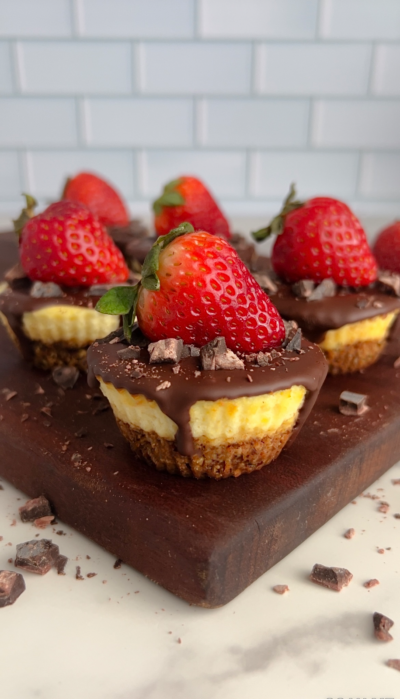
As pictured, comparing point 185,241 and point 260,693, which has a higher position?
point 185,241

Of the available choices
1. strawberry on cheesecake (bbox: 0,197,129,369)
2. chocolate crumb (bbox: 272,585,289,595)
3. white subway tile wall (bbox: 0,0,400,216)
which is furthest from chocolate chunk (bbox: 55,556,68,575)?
white subway tile wall (bbox: 0,0,400,216)

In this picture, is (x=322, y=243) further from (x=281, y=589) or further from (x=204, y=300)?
(x=281, y=589)

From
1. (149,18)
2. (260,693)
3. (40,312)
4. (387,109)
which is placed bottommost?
(260,693)

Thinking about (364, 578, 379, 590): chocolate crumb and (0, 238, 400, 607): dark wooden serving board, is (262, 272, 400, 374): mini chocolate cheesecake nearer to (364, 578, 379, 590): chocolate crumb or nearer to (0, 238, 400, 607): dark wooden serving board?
(0, 238, 400, 607): dark wooden serving board

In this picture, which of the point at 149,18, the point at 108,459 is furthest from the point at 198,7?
the point at 108,459

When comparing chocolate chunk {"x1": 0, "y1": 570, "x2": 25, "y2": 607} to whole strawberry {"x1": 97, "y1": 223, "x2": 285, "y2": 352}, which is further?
whole strawberry {"x1": 97, "y1": 223, "x2": 285, "y2": 352}

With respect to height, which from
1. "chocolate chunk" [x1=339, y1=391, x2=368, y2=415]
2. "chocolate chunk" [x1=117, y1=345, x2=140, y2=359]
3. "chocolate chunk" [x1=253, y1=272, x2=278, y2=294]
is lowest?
"chocolate chunk" [x1=339, y1=391, x2=368, y2=415]

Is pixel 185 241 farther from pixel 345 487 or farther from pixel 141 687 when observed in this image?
pixel 141 687

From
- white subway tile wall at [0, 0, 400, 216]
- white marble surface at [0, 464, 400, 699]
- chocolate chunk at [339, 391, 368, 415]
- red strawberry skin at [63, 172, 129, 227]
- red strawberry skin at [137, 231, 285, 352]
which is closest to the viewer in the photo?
white marble surface at [0, 464, 400, 699]
